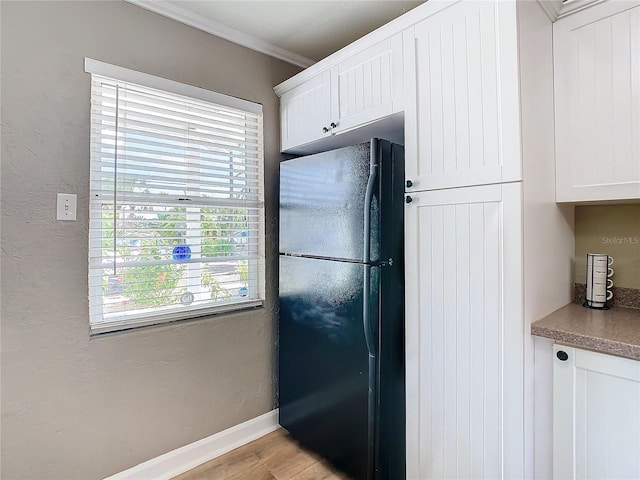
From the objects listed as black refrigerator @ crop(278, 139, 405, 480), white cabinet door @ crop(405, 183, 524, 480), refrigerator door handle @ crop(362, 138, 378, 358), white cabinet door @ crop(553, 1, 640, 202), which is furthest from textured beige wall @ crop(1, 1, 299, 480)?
white cabinet door @ crop(553, 1, 640, 202)

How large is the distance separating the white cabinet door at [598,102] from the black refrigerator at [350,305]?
685 millimetres

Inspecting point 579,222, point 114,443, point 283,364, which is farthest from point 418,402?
point 114,443

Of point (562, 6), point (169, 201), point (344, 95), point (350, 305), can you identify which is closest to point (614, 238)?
point (562, 6)

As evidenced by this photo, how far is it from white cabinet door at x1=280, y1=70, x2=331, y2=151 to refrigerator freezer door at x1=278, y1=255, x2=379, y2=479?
0.72m

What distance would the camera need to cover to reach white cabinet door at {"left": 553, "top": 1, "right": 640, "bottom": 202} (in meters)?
1.30

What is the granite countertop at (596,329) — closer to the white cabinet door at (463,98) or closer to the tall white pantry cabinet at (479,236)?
the tall white pantry cabinet at (479,236)

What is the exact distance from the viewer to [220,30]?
1.96m

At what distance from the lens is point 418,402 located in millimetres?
1512

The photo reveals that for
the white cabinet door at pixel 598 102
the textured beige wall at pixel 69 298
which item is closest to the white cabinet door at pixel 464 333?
the white cabinet door at pixel 598 102

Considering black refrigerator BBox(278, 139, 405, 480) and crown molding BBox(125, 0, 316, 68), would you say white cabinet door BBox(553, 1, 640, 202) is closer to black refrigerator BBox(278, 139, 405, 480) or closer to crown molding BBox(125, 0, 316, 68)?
black refrigerator BBox(278, 139, 405, 480)

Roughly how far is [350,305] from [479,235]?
646mm

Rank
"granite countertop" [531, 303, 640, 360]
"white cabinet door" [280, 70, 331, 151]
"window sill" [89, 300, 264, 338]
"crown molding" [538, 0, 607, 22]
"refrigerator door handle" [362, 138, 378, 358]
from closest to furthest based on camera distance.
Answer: "granite countertop" [531, 303, 640, 360] → "crown molding" [538, 0, 607, 22] → "refrigerator door handle" [362, 138, 378, 358] → "window sill" [89, 300, 264, 338] → "white cabinet door" [280, 70, 331, 151]

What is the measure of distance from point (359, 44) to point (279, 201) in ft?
3.18

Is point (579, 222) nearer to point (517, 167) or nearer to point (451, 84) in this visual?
point (517, 167)
